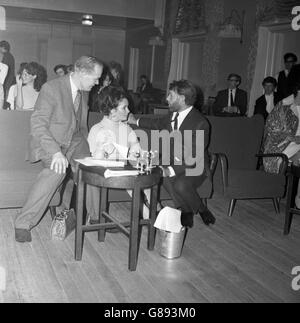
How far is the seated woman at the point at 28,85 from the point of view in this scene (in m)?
5.53

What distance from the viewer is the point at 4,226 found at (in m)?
4.08

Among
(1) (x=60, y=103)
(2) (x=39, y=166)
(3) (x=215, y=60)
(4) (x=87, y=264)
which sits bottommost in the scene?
(4) (x=87, y=264)

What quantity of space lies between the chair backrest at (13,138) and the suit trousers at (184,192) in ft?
4.72

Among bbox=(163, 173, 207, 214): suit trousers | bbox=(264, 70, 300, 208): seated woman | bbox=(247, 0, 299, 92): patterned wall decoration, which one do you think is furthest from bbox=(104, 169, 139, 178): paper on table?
bbox=(247, 0, 299, 92): patterned wall decoration

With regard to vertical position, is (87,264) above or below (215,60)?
below

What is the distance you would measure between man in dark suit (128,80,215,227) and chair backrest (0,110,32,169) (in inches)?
55.4

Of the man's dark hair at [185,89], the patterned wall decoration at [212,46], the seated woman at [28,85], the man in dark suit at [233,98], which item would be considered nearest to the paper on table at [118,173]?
the man's dark hair at [185,89]

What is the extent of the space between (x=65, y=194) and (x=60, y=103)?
165 cm

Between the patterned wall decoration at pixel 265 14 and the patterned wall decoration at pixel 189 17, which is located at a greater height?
the patterned wall decoration at pixel 189 17

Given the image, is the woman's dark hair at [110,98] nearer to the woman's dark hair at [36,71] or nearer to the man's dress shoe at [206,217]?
the man's dress shoe at [206,217]

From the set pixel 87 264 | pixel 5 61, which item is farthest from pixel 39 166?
pixel 5 61

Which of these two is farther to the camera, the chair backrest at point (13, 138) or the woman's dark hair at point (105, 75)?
the woman's dark hair at point (105, 75)

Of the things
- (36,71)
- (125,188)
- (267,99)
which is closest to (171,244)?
(125,188)
